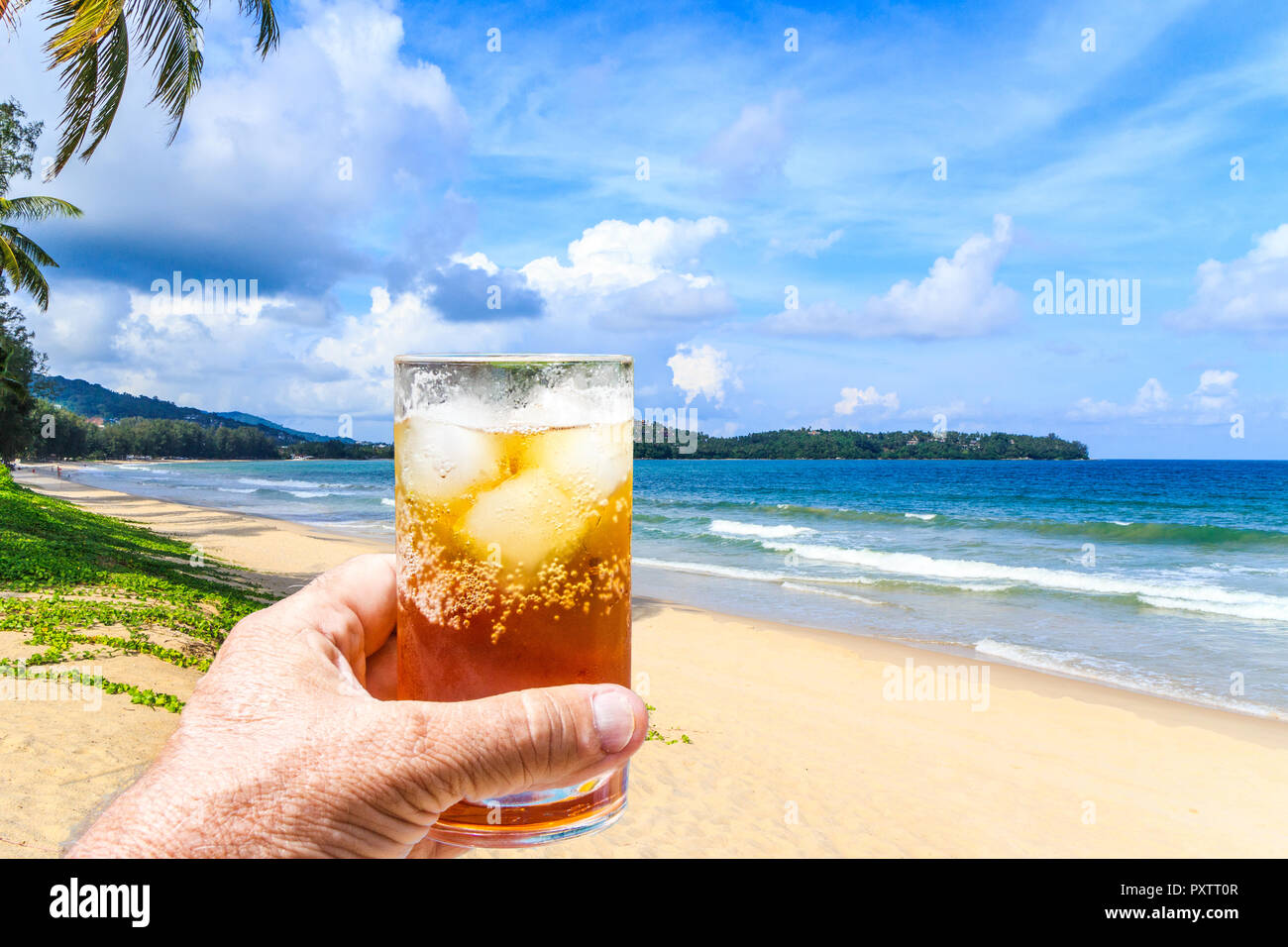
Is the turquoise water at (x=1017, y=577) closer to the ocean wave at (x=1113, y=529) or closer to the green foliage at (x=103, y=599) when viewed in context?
the ocean wave at (x=1113, y=529)

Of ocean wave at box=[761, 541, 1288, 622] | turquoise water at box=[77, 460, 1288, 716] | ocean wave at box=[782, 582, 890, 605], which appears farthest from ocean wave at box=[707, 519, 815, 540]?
ocean wave at box=[782, 582, 890, 605]

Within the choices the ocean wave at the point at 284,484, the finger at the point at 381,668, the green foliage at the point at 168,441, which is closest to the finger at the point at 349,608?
the finger at the point at 381,668

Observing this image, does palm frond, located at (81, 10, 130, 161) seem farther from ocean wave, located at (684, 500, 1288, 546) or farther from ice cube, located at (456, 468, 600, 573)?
ocean wave, located at (684, 500, 1288, 546)

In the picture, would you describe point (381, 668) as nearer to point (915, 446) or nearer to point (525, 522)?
point (525, 522)

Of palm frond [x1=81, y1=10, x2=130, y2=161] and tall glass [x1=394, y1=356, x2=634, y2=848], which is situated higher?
palm frond [x1=81, y1=10, x2=130, y2=161]

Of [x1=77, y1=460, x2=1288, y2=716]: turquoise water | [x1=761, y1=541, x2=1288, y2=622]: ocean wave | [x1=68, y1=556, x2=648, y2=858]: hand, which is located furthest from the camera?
[x1=761, y1=541, x2=1288, y2=622]: ocean wave

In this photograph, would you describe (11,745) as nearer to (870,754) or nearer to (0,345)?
(870,754)
